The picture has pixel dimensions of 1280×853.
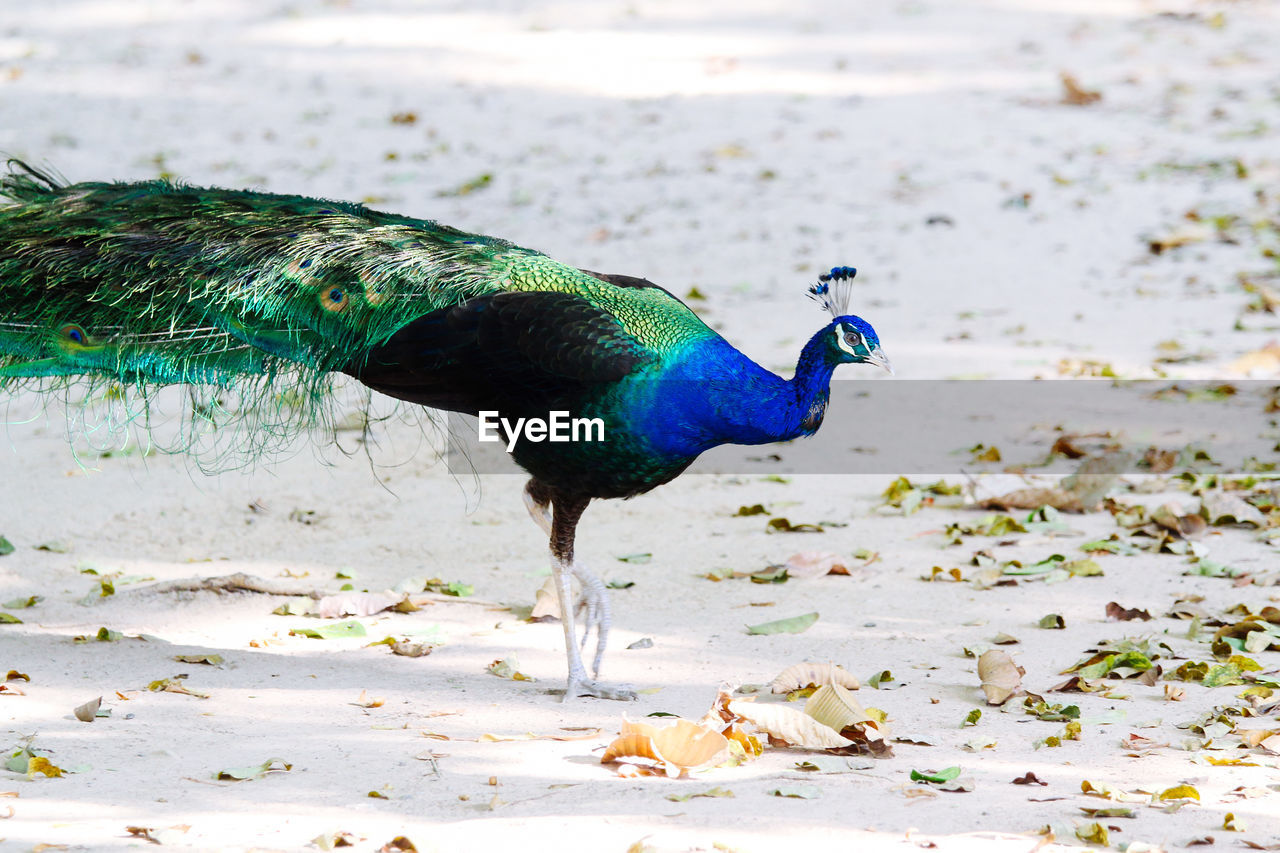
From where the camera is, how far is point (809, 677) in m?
4.45

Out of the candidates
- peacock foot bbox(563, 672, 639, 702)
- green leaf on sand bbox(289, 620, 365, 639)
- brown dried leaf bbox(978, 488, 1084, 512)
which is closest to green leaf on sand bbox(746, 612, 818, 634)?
peacock foot bbox(563, 672, 639, 702)

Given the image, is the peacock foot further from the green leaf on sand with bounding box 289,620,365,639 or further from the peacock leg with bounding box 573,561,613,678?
the green leaf on sand with bounding box 289,620,365,639

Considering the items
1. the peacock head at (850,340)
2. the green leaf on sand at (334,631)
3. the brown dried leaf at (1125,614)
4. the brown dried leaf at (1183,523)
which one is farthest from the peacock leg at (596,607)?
the brown dried leaf at (1183,523)

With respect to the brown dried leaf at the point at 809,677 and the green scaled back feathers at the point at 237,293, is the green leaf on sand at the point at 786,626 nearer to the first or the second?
the brown dried leaf at the point at 809,677

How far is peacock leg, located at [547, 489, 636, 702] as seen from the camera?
4527 millimetres

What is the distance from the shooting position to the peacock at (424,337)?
438 cm

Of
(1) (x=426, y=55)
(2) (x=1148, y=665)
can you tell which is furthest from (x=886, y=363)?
(1) (x=426, y=55)

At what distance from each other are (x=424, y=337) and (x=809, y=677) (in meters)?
1.62

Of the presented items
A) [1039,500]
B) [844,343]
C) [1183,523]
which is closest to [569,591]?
[844,343]

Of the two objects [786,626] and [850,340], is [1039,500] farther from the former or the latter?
[850,340]

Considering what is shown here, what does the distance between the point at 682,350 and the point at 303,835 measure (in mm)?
1911

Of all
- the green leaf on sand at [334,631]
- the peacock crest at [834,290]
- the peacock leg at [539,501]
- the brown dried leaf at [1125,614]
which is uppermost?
the peacock crest at [834,290]

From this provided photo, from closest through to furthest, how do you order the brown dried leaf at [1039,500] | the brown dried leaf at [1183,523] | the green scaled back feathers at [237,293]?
the green scaled back feathers at [237,293], the brown dried leaf at [1183,523], the brown dried leaf at [1039,500]

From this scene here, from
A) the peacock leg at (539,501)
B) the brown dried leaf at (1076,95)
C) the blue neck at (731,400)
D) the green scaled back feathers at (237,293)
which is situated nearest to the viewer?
the blue neck at (731,400)
